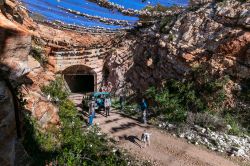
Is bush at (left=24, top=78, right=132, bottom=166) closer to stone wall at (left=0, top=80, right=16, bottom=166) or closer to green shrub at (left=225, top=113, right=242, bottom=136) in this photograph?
stone wall at (left=0, top=80, right=16, bottom=166)

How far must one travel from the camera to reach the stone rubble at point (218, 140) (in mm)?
10910

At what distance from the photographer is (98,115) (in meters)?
14.6

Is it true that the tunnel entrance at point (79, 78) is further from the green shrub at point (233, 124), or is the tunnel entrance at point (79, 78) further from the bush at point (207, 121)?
the green shrub at point (233, 124)

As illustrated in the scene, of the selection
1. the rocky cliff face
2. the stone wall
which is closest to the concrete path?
the rocky cliff face

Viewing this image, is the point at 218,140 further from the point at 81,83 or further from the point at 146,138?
the point at 81,83

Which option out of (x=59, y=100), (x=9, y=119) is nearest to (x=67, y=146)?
(x=59, y=100)

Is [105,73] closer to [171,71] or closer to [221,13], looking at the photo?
[171,71]

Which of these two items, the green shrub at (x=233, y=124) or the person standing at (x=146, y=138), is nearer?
the person standing at (x=146, y=138)

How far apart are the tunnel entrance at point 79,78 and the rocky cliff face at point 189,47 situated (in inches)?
73.0

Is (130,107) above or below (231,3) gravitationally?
below

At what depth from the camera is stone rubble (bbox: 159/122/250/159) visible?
10.9 m

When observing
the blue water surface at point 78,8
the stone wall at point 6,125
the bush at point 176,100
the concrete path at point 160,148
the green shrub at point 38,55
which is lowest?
the concrete path at point 160,148

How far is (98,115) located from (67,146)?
173 inches

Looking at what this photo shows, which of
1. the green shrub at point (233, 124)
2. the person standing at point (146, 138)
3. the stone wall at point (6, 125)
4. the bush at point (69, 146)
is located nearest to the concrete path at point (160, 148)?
the person standing at point (146, 138)
